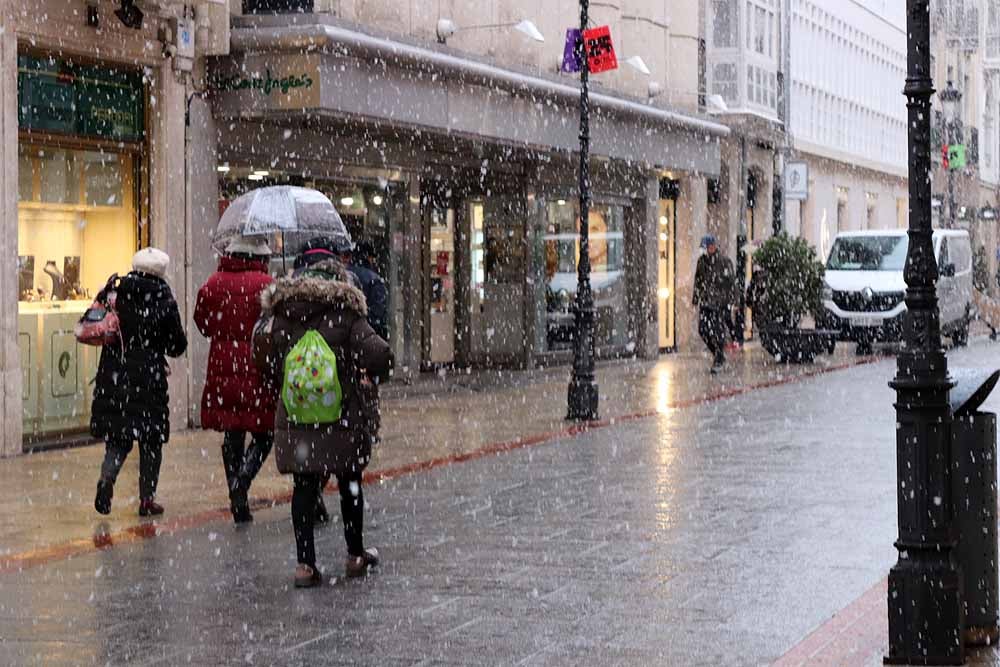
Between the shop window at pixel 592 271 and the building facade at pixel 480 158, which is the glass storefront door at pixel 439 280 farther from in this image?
the shop window at pixel 592 271

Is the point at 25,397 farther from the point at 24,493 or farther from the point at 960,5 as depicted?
the point at 960,5

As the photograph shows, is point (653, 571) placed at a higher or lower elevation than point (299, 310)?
lower

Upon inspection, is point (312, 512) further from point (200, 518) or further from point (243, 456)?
point (200, 518)

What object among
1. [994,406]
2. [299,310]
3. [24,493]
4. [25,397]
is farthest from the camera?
[994,406]

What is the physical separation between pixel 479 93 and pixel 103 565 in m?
14.2

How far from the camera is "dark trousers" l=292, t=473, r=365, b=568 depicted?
8.96 meters

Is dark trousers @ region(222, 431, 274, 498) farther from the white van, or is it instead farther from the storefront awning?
the white van

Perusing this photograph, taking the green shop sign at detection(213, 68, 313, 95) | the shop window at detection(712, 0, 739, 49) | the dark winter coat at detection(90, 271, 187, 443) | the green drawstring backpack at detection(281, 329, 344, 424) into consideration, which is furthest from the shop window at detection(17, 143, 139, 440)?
the shop window at detection(712, 0, 739, 49)

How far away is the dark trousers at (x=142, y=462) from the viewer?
11.5 metres

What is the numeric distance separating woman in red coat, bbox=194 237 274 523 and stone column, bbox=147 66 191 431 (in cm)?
672

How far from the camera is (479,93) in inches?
906

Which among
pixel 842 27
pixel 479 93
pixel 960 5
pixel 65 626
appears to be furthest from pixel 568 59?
pixel 960 5

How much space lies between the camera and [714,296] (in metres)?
26.5

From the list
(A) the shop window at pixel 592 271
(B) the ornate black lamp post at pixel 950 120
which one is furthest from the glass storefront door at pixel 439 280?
(B) the ornate black lamp post at pixel 950 120
